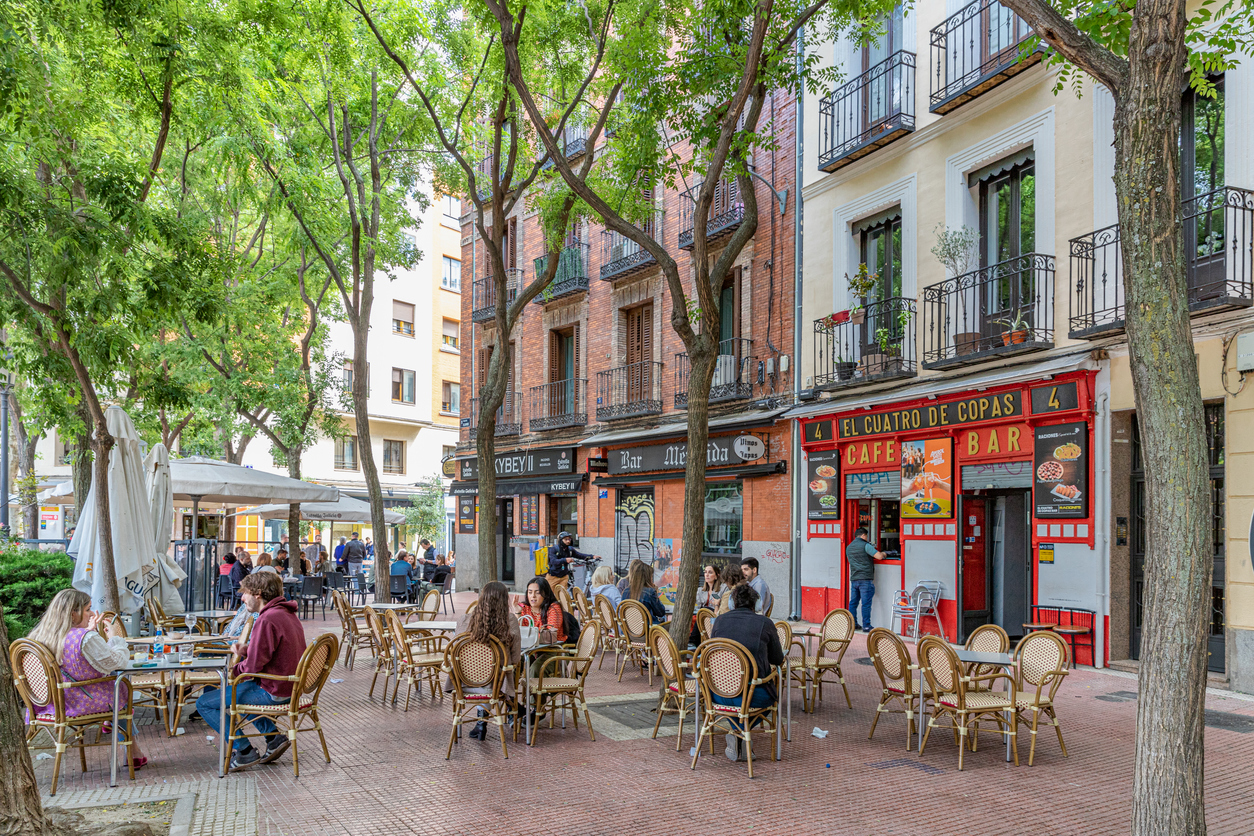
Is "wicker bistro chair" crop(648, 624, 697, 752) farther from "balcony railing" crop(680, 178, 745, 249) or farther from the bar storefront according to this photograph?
"balcony railing" crop(680, 178, 745, 249)

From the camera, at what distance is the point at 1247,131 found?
32.0ft

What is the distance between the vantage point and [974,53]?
43.3 feet

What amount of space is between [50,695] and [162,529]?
4950 mm

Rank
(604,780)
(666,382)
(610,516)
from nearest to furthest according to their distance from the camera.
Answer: (604,780) → (666,382) → (610,516)

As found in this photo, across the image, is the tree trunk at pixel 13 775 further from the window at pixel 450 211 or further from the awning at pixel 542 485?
the window at pixel 450 211

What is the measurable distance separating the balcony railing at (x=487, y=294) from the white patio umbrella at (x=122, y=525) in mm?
14863

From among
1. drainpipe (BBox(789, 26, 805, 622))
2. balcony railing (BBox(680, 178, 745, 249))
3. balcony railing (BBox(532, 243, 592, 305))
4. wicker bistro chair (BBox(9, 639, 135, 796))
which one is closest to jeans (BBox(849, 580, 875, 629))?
drainpipe (BBox(789, 26, 805, 622))

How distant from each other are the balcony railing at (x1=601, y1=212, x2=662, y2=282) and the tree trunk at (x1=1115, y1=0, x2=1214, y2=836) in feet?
48.7

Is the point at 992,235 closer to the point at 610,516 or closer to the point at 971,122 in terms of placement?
the point at 971,122

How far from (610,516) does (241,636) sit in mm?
13101

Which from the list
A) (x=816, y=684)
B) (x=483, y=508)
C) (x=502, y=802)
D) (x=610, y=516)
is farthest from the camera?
(x=610, y=516)

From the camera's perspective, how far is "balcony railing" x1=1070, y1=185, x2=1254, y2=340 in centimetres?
959

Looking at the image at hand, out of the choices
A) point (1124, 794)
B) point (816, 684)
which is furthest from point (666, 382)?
point (1124, 794)

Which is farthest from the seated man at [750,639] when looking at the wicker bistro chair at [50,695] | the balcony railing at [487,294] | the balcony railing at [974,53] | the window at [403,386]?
the window at [403,386]
